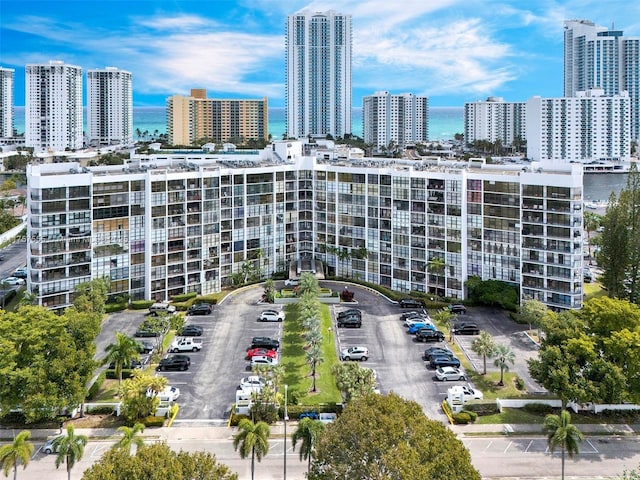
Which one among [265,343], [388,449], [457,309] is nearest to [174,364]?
[265,343]

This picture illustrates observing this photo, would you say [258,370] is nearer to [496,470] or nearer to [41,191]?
[496,470]

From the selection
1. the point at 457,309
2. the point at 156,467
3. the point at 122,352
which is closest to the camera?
the point at 156,467

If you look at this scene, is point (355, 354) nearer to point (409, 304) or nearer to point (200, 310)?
point (409, 304)

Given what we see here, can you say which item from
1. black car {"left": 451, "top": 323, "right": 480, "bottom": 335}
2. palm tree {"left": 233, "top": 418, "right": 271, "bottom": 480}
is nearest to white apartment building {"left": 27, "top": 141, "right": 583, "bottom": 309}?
black car {"left": 451, "top": 323, "right": 480, "bottom": 335}

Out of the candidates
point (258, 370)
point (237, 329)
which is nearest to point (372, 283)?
point (237, 329)

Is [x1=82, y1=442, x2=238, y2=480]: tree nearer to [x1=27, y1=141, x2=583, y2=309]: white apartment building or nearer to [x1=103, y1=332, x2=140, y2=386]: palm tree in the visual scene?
[x1=103, y1=332, x2=140, y2=386]: palm tree

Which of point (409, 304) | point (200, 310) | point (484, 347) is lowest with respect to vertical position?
point (484, 347)

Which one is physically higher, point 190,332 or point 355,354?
point 190,332
